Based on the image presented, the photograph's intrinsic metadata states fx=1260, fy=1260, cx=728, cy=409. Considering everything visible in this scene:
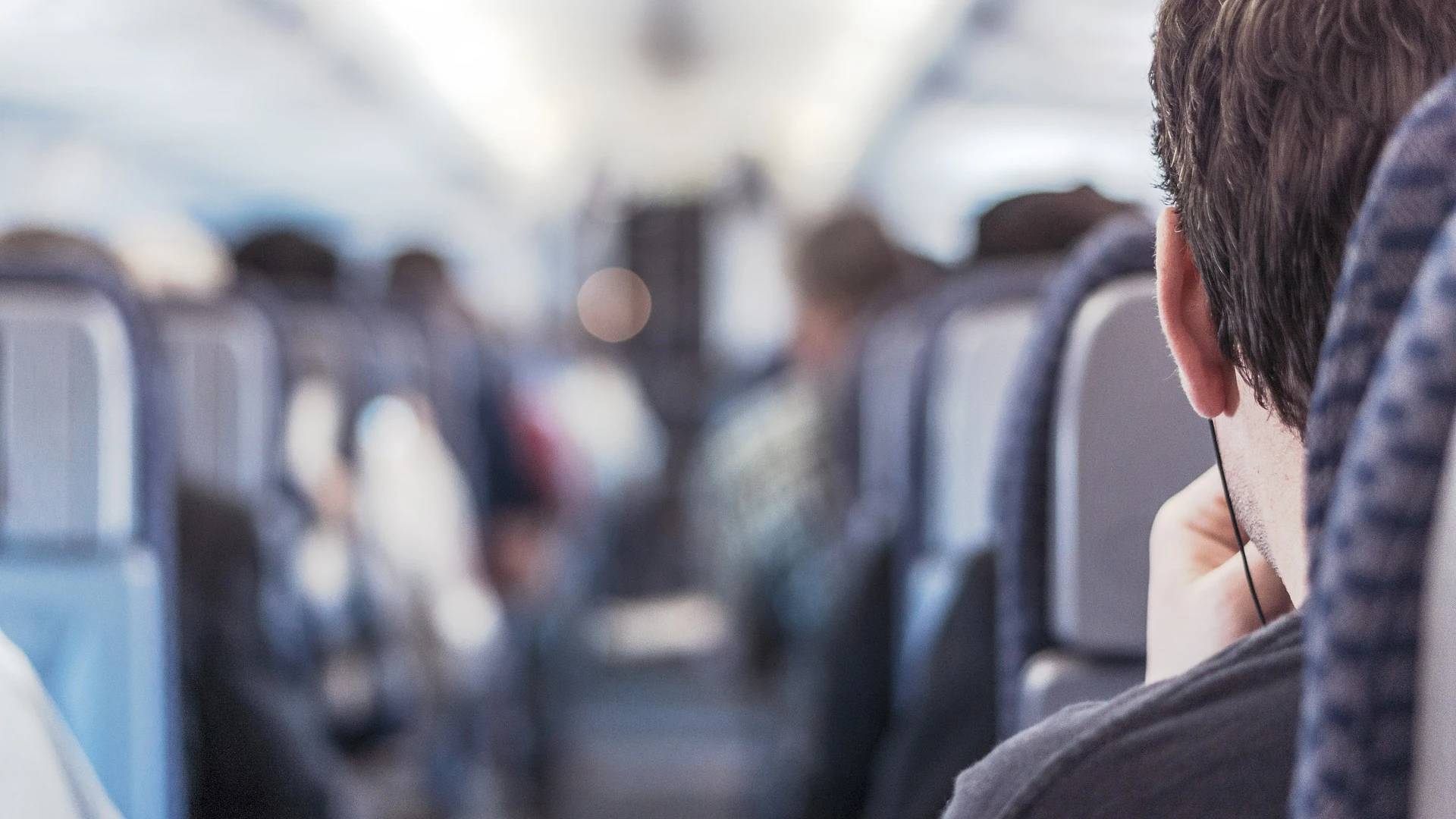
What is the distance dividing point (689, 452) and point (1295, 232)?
895cm

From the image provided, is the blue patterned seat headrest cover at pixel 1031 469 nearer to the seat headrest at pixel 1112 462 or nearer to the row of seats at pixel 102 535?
the seat headrest at pixel 1112 462

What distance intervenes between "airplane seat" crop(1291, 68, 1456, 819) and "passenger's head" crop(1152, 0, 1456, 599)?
0.07 meters

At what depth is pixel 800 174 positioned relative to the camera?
11016 mm

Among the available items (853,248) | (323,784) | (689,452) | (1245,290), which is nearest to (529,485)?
(853,248)

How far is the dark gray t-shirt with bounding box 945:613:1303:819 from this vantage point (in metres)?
0.38

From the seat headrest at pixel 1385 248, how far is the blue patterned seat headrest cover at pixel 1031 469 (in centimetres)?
41

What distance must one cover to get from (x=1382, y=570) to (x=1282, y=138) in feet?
0.47

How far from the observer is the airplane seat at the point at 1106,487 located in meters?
0.56

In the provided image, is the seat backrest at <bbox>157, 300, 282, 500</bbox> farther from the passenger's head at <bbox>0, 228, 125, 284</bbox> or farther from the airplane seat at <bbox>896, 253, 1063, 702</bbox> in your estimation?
the airplane seat at <bbox>896, 253, 1063, 702</bbox>

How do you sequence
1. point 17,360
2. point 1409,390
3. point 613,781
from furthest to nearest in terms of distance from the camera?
point 613,781, point 17,360, point 1409,390

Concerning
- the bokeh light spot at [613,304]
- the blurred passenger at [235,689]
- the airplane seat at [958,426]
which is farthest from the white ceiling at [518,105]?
the bokeh light spot at [613,304]

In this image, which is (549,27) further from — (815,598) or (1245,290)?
(1245,290)

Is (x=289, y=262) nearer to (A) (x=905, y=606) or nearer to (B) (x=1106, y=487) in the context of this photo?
(A) (x=905, y=606)

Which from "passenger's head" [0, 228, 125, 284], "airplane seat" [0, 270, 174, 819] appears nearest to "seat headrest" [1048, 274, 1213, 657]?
"airplane seat" [0, 270, 174, 819]
